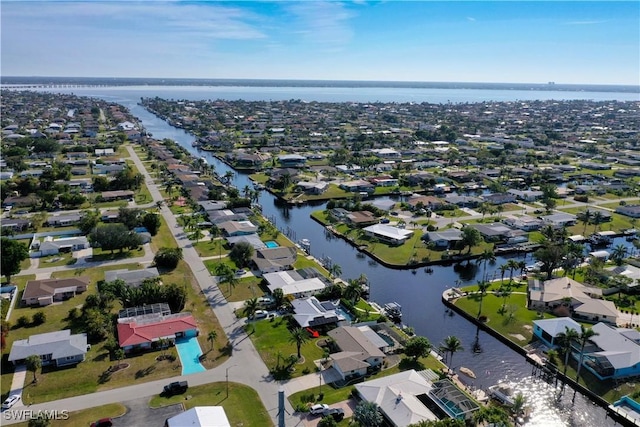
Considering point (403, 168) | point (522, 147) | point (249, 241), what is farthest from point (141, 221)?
point (522, 147)

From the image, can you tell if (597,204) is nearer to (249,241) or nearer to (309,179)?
(309,179)

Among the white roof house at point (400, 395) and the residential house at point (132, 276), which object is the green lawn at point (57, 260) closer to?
the residential house at point (132, 276)

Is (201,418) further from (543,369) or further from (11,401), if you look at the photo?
(543,369)

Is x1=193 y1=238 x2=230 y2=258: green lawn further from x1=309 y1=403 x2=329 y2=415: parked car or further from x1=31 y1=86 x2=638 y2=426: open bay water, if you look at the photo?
x1=309 y1=403 x2=329 y2=415: parked car

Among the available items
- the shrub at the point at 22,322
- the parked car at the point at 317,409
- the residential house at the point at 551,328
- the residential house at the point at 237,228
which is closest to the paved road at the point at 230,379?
the parked car at the point at 317,409

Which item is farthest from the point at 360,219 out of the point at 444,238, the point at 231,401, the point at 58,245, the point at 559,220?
the point at 231,401
